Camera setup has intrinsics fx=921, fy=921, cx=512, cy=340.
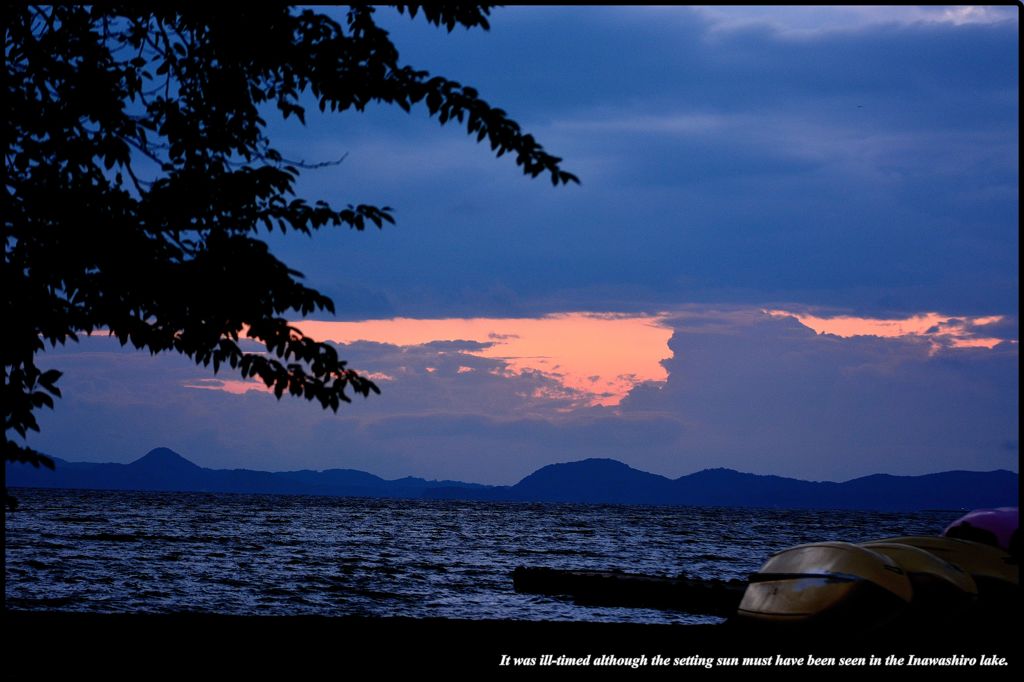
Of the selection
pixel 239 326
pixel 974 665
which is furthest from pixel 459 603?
pixel 239 326

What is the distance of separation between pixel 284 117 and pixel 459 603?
69.4 feet

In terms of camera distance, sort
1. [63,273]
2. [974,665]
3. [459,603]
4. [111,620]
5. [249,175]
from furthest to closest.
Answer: [459,603] < [111,620] < [974,665] < [249,175] < [63,273]

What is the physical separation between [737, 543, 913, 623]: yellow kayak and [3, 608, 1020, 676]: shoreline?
174cm

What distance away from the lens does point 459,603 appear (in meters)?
27.1

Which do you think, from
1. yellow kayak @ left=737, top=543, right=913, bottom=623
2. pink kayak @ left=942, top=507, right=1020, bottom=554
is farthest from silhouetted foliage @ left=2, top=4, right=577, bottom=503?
pink kayak @ left=942, top=507, right=1020, bottom=554

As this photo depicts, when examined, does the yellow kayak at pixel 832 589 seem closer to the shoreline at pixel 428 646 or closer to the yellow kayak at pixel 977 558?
the yellow kayak at pixel 977 558

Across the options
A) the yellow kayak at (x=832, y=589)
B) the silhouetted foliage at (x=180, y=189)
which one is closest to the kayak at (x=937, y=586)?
the yellow kayak at (x=832, y=589)

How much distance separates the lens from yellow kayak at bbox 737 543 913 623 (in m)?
10.8

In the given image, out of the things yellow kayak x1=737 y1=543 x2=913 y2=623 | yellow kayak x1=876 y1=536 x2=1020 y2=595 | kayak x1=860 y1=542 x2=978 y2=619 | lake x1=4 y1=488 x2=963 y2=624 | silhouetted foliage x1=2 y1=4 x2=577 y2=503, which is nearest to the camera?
silhouetted foliage x1=2 y1=4 x2=577 y2=503

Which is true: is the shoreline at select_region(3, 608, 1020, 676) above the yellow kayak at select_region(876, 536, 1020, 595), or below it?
below

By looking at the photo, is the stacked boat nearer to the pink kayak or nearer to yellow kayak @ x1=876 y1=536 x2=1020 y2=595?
yellow kayak @ x1=876 y1=536 x2=1020 y2=595

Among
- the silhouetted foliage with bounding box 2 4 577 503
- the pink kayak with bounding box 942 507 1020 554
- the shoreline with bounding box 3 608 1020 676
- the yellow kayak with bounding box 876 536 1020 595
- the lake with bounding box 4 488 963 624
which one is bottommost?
the lake with bounding box 4 488 963 624

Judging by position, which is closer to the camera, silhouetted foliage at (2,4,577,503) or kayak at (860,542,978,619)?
silhouetted foliage at (2,4,577,503)

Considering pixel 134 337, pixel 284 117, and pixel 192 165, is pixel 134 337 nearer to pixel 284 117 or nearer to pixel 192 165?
pixel 192 165
